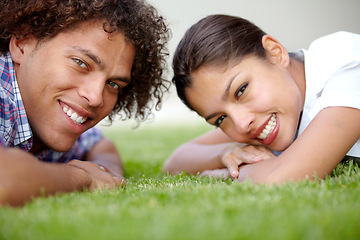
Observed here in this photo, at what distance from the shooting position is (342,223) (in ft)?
3.90

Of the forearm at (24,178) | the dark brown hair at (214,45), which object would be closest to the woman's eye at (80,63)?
the dark brown hair at (214,45)

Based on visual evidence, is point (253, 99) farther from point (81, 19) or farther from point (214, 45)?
point (81, 19)

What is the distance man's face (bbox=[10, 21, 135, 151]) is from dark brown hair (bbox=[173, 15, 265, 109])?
1.63 ft

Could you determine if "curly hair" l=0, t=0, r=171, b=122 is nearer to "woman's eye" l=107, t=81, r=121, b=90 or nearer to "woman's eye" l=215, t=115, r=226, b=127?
"woman's eye" l=107, t=81, r=121, b=90

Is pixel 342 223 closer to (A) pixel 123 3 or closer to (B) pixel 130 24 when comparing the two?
(B) pixel 130 24

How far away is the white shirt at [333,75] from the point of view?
2.36m

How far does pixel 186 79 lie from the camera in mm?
2955

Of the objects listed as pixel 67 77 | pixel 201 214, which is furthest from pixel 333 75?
pixel 67 77

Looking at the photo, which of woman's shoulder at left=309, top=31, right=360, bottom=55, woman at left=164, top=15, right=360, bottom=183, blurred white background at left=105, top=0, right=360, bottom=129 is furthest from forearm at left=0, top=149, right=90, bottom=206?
blurred white background at left=105, top=0, right=360, bottom=129

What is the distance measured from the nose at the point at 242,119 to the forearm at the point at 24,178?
1298 millimetres

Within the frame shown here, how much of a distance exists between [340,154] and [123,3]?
209 cm

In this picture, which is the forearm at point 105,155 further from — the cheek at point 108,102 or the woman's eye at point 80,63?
the woman's eye at point 80,63

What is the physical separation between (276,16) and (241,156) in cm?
1547

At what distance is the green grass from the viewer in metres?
1.15
